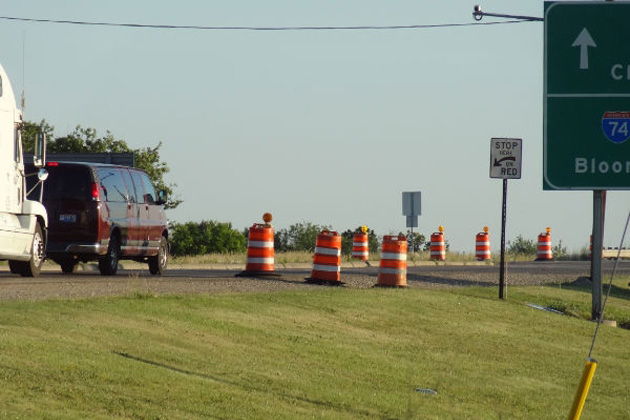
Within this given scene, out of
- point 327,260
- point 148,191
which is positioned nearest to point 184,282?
point 327,260

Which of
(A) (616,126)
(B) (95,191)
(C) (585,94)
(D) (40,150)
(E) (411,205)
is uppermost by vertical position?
(C) (585,94)

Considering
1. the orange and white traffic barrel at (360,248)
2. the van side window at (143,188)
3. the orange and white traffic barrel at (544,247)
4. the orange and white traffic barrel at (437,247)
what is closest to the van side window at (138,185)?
the van side window at (143,188)

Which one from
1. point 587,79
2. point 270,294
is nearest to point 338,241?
point 270,294

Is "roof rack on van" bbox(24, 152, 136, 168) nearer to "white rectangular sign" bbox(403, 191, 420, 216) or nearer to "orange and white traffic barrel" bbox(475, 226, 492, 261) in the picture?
"white rectangular sign" bbox(403, 191, 420, 216)

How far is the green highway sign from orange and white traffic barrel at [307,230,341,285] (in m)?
6.47

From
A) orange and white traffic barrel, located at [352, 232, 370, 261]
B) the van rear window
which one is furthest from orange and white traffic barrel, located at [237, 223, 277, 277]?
orange and white traffic barrel, located at [352, 232, 370, 261]

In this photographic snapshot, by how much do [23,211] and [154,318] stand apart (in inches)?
285

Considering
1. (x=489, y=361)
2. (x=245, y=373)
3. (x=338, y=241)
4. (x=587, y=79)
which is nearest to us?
(x=245, y=373)

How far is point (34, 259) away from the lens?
70.9ft

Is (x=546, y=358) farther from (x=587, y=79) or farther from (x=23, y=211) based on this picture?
(x=23, y=211)

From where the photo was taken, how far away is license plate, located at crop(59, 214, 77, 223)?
23156mm

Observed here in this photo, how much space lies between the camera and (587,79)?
54.1 feet

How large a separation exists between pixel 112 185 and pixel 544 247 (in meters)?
30.2

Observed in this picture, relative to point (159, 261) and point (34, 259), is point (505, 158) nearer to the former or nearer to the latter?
point (159, 261)
